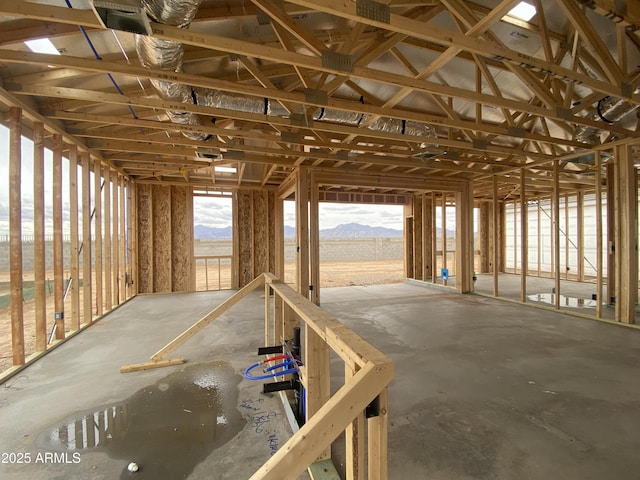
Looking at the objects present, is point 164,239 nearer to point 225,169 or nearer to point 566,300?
point 225,169

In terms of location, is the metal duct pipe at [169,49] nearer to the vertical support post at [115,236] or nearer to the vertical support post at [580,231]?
the vertical support post at [115,236]

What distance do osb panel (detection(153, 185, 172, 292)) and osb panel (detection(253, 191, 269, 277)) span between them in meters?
2.34

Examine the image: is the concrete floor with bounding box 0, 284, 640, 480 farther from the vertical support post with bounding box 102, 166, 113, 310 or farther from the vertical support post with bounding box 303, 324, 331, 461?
the vertical support post with bounding box 102, 166, 113, 310

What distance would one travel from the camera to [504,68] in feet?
12.7

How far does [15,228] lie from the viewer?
310 cm

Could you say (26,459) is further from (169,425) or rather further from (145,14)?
(145,14)

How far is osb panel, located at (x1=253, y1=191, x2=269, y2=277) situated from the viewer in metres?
8.69

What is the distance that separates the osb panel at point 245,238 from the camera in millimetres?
8531

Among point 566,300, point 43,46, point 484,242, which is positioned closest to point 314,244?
point 43,46

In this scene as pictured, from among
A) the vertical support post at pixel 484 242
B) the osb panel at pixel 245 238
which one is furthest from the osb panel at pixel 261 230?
the vertical support post at pixel 484 242

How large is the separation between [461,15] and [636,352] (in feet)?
14.2

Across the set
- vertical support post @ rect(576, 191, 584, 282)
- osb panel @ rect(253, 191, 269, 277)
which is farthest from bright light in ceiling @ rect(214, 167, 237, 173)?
vertical support post @ rect(576, 191, 584, 282)

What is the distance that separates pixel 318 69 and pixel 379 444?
264 cm

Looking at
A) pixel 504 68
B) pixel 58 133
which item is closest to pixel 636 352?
pixel 504 68
